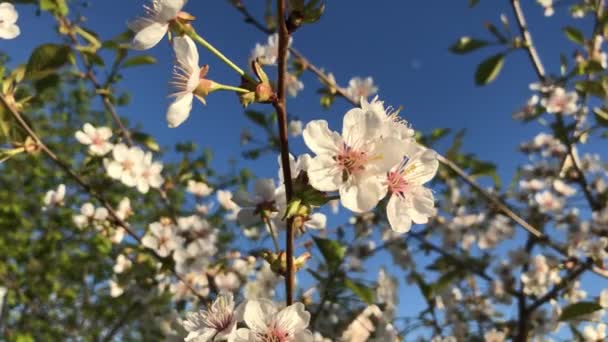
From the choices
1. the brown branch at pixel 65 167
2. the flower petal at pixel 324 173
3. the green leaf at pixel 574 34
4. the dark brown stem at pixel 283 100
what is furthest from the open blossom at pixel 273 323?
the green leaf at pixel 574 34

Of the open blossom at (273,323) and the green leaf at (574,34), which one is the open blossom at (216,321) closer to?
the open blossom at (273,323)

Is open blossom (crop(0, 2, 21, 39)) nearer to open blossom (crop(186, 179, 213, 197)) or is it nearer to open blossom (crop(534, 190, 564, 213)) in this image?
open blossom (crop(186, 179, 213, 197))

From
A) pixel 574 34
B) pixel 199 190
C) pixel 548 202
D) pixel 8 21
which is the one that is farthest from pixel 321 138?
pixel 548 202

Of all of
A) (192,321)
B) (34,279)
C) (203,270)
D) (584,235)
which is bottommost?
(192,321)

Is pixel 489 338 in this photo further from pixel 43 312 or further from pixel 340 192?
pixel 43 312

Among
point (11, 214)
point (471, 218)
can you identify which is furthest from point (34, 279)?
point (471, 218)

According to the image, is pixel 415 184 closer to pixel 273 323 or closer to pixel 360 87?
pixel 273 323

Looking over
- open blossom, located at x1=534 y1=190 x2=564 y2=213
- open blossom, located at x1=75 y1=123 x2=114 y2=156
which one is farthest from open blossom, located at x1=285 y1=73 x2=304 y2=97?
open blossom, located at x1=534 y1=190 x2=564 y2=213
